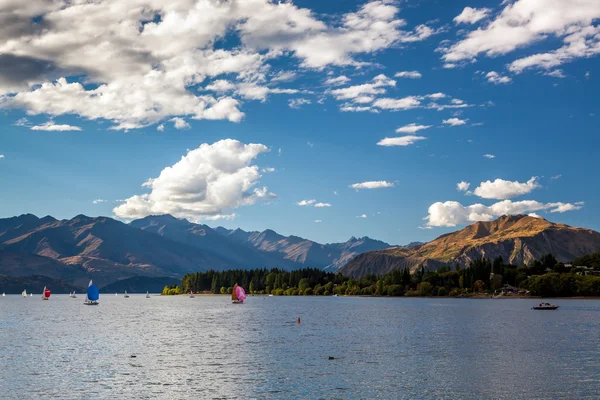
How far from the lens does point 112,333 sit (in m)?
158

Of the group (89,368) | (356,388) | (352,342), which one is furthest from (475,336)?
(89,368)

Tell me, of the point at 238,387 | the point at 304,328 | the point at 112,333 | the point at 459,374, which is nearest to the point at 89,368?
the point at 238,387

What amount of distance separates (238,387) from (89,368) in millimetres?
29029

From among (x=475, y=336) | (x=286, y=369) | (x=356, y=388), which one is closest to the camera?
(x=356, y=388)

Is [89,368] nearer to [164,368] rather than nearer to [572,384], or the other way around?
[164,368]

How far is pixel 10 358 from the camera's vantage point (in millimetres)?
104188

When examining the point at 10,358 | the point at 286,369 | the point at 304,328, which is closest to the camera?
the point at 286,369

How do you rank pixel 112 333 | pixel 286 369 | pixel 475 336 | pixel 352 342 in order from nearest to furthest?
pixel 286 369, pixel 352 342, pixel 475 336, pixel 112 333

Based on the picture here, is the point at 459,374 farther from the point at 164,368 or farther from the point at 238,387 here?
the point at 164,368

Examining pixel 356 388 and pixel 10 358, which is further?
pixel 10 358

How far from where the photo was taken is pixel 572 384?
77750 mm

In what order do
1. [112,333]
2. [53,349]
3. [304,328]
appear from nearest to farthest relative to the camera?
[53,349] < [112,333] < [304,328]

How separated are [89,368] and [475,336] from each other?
307ft

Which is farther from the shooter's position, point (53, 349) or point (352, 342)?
point (352, 342)
